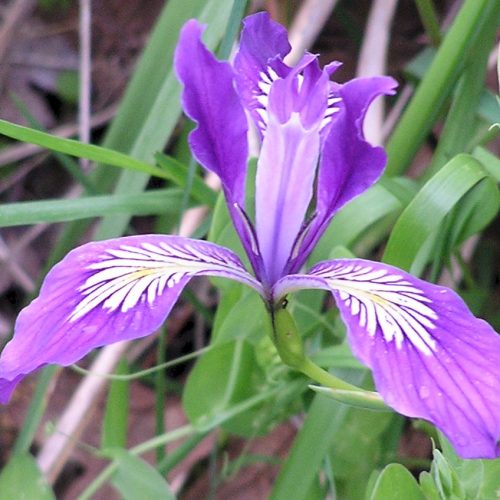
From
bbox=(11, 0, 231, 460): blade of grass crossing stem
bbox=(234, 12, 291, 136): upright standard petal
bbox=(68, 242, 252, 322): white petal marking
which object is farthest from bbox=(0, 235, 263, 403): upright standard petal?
bbox=(11, 0, 231, 460): blade of grass crossing stem

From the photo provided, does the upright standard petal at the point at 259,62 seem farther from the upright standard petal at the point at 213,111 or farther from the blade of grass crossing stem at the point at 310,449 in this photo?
the blade of grass crossing stem at the point at 310,449

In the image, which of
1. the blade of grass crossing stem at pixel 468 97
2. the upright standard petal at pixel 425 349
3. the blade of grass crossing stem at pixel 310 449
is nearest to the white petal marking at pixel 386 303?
the upright standard petal at pixel 425 349

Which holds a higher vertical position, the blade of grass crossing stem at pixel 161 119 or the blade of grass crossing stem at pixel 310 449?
the blade of grass crossing stem at pixel 161 119

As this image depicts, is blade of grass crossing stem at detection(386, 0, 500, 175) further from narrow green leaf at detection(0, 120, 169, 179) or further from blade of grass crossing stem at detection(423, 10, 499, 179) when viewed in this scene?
narrow green leaf at detection(0, 120, 169, 179)

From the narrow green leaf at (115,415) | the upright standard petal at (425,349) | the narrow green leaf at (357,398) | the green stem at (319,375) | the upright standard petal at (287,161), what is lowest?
the narrow green leaf at (115,415)

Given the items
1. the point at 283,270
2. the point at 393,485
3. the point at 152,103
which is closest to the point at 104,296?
the point at 283,270

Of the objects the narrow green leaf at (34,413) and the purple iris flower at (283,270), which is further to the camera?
the narrow green leaf at (34,413)

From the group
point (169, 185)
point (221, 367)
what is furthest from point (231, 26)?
point (169, 185)
